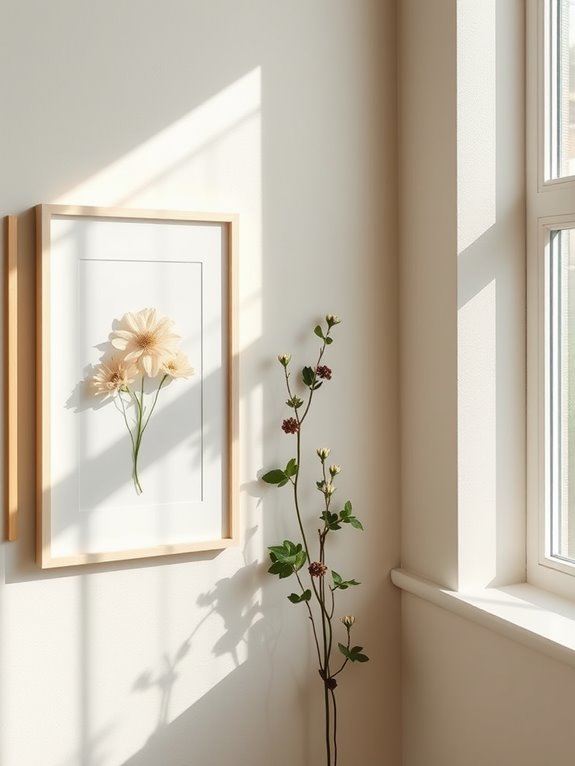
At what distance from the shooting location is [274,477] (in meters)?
1.84

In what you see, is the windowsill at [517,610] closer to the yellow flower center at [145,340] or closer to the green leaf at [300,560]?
the green leaf at [300,560]

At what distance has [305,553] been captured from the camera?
1.87 meters

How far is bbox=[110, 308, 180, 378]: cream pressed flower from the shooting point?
170 cm

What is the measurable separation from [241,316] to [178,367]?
185 mm

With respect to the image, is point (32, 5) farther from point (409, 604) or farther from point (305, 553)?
point (409, 604)

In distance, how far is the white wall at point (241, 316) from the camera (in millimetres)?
1666

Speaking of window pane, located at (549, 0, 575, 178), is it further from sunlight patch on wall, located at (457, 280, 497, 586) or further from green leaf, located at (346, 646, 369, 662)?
green leaf, located at (346, 646, 369, 662)

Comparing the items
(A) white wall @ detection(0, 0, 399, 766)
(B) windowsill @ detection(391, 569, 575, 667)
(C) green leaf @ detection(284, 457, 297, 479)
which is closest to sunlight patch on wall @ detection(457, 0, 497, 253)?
(A) white wall @ detection(0, 0, 399, 766)

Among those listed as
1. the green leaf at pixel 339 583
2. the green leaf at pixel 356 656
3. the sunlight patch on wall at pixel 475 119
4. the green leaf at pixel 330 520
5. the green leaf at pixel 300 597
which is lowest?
the green leaf at pixel 356 656

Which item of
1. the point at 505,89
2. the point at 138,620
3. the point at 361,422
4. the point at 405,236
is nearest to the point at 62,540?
the point at 138,620

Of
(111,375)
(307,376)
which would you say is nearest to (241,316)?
(307,376)

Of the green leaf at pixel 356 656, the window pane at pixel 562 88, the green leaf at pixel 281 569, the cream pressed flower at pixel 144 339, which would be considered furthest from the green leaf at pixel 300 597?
the window pane at pixel 562 88

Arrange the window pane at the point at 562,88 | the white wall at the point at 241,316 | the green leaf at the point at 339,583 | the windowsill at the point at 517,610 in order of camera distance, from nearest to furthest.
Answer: the windowsill at the point at 517,610, the white wall at the point at 241,316, the window pane at the point at 562,88, the green leaf at the point at 339,583

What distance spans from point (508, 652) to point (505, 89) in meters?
1.10
